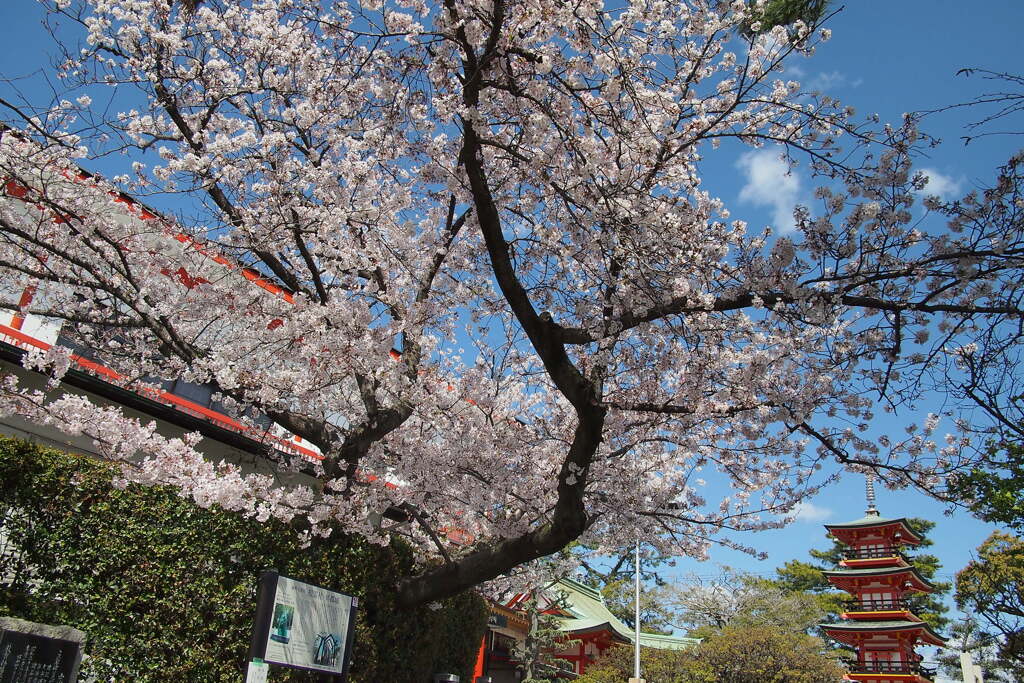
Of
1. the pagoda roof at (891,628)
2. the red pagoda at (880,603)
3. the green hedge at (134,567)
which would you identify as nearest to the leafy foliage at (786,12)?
the green hedge at (134,567)

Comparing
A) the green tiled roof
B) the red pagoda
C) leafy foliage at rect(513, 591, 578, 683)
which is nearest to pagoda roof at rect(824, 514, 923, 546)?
the red pagoda

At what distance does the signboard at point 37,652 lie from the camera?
466 centimetres

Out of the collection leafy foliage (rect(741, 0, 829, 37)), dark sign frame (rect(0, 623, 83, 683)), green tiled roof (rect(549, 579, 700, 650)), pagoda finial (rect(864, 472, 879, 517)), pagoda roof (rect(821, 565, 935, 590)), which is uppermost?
pagoda finial (rect(864, 472, 879, 517))

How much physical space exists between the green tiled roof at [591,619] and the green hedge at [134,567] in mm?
16811

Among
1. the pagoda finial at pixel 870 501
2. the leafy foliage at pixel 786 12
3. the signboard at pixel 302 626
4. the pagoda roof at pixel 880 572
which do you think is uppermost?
the pagoda finial at pixel 870 501

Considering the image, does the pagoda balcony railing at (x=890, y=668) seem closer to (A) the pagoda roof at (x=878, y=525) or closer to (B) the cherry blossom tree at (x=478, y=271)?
(A) the pagoda roof at (x=878, y=525)

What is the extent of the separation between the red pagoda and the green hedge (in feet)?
91.8

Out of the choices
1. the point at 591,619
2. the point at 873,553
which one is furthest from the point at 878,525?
the point at 591,619

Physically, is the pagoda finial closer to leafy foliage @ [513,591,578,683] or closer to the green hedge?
leafy foliage @ [513,591,578,683]

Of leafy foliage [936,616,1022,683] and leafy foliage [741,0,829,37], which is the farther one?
leafy foliage [936,616,1022,683]

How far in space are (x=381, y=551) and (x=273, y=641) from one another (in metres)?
2.66

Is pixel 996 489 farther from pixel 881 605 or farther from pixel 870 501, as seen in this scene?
pixel 870 501

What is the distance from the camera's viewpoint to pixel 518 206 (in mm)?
7277

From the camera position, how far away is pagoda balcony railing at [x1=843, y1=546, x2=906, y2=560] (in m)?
30.4
